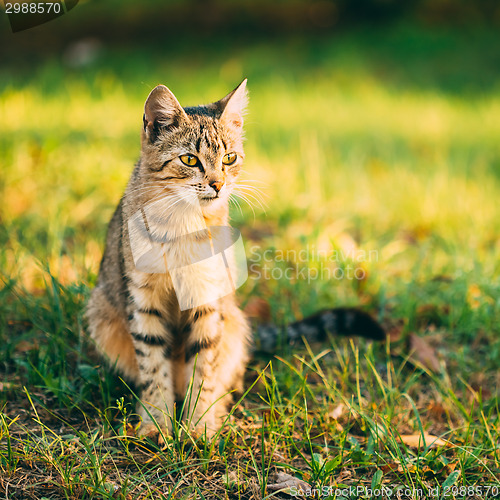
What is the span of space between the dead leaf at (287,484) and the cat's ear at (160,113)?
4.39 feet

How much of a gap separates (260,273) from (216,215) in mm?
1076

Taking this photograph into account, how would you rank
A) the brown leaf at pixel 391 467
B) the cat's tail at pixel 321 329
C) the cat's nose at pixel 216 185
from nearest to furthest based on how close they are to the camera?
the brown leaf at pixel 391 467, the cat's nose at pixel 216 185, the cat's tail at pixel 321 329

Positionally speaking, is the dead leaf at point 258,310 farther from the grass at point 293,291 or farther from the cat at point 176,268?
the cat at point 176,268

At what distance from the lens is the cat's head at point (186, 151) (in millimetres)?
2049

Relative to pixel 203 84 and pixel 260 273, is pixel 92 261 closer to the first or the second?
pixel 260 273

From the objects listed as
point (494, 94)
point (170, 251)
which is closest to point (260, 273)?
point (170, 251)

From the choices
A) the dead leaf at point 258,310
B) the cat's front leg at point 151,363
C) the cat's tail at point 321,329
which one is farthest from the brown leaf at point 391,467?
the dead leaf at point 258,310

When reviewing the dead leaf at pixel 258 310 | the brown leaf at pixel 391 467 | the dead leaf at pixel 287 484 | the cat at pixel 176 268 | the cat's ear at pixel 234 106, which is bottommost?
the brown leaf at pixel 391 467

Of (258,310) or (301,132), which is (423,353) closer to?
(258,310)

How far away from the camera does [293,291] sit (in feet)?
10.1

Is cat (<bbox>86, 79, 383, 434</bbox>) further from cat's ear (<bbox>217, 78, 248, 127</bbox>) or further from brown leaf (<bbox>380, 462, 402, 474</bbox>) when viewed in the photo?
brown leaf (<bbox>380, 462, 402, 474</bbox>)

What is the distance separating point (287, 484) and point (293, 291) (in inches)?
54.3

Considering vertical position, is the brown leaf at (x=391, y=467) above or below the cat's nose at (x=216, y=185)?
below

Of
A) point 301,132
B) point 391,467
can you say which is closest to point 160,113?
point 391,467
